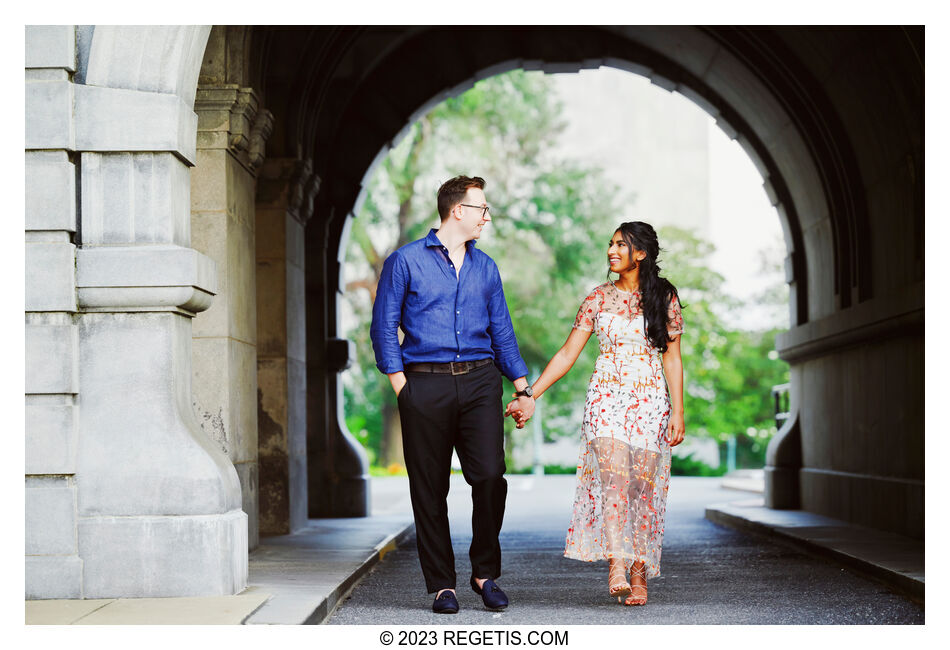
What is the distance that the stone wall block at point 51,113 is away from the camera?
647 centimetres

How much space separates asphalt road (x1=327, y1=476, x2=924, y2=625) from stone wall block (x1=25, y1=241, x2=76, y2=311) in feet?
6.69

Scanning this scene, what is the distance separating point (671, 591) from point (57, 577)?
3233mm

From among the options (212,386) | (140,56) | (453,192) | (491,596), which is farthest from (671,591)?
(140,56)

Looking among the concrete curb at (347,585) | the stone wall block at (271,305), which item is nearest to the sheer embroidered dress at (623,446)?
the concrete curb at (347,585)

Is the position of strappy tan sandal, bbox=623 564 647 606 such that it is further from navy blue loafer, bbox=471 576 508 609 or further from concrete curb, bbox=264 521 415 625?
concrete curb, bbox=264 521 415 625

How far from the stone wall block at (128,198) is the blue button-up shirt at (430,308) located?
1.20m

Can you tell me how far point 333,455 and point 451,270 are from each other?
26.0ft

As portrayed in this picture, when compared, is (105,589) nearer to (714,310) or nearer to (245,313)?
(245,313)

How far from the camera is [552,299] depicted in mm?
36531

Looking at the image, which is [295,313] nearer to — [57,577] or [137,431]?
[137,431]

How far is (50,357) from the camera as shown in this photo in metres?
6.39

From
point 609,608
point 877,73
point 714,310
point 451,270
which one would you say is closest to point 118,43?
point 451,270

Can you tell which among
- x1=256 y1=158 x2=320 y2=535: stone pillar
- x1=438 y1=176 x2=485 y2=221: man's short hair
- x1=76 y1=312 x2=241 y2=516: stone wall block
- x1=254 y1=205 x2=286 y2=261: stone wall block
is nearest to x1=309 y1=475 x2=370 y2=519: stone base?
x1=256 y1=158 x2=320 y2=535: stone pillar

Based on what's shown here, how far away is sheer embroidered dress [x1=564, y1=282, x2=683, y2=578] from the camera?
6473 millimetres
